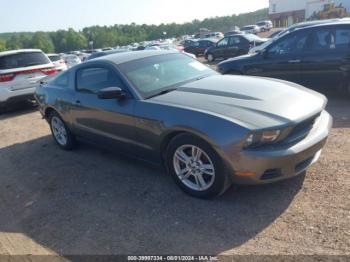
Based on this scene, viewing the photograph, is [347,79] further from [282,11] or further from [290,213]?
[282,11]

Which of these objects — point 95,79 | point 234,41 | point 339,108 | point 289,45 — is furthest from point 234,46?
point 95,79

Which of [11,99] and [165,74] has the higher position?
[165,74]

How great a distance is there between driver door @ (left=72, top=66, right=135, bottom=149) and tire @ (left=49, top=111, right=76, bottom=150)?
1.58 feet

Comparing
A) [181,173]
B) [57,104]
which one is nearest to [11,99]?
[57,104]

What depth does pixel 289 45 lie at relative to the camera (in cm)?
762

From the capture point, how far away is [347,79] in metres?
7.05

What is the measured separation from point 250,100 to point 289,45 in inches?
173

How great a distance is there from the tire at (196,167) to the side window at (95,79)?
1.25 meters

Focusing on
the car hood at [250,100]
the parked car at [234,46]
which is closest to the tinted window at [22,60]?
the car hood at [250,100]

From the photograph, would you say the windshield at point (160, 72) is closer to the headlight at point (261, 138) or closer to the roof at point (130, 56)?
the roof at point (130, 56)

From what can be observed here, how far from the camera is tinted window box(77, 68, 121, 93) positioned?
15.4 feet

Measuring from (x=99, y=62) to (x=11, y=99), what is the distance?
5295 mm

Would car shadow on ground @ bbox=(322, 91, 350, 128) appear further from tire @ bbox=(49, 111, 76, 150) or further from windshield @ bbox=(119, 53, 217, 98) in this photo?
tire @ bbox=(49, 111, 76, 150)

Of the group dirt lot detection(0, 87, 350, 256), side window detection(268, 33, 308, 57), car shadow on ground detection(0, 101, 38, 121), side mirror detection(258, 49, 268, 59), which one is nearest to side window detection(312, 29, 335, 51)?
side window detection(268, 33, 308, 57)
